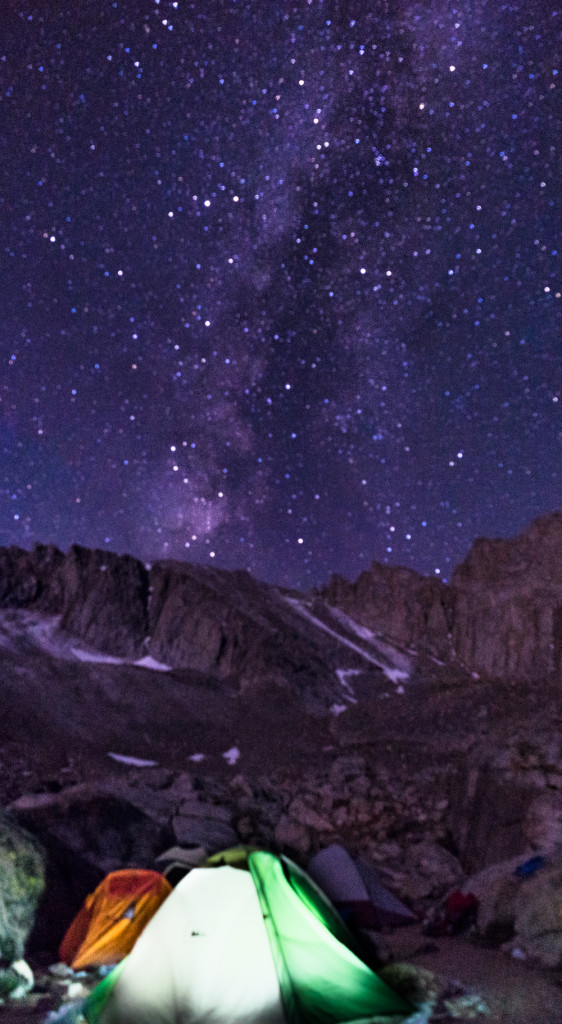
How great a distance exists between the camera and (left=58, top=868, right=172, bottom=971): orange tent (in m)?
8.73

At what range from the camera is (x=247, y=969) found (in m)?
6.74

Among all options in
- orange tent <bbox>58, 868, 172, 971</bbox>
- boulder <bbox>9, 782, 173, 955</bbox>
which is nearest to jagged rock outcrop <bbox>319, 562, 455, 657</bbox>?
boulder <bbox>9, 782, 173, 955</bbox>

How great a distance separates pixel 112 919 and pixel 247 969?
3.24 meters

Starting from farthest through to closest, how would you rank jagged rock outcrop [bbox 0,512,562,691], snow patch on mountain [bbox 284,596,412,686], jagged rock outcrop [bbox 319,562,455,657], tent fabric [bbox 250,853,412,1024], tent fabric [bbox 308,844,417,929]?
jagged rock outcrop [bbox 319,562,455,657] → snow patch on mountain [bbox 284,596,412,686] → jagged rock outcrop [bbox 0,512,562,691] → tent fabric [bbox 308,844,417,929] → tent fabric [bbox 250,853,412,1024]

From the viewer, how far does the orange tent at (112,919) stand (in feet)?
28.6

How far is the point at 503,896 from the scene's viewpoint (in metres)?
9.96

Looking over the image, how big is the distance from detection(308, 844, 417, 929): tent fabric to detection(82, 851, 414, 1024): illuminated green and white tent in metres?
A: 4.71

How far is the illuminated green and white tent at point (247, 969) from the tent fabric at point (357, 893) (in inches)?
185

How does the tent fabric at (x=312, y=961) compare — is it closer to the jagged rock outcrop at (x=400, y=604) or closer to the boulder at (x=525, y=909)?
the boulder at (x=525, y=909)

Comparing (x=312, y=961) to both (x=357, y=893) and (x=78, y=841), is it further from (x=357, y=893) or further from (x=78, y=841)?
(x=78, y=841)

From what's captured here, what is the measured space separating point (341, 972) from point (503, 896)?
4.38m

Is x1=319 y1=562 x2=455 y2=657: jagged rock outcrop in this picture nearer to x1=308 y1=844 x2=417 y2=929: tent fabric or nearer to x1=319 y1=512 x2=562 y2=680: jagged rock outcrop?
x1=319 y1=512 x2=562 y2=680: jagged rock outcrop

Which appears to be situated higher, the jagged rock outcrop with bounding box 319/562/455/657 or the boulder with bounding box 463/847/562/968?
the jagged rock outcrop with bounding box 319/562/455/657

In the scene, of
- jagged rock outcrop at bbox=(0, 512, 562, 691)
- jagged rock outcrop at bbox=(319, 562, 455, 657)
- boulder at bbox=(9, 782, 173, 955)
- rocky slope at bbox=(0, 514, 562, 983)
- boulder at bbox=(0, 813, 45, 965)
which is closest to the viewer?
boulder at bbox=(0, 813, 45, 965)
